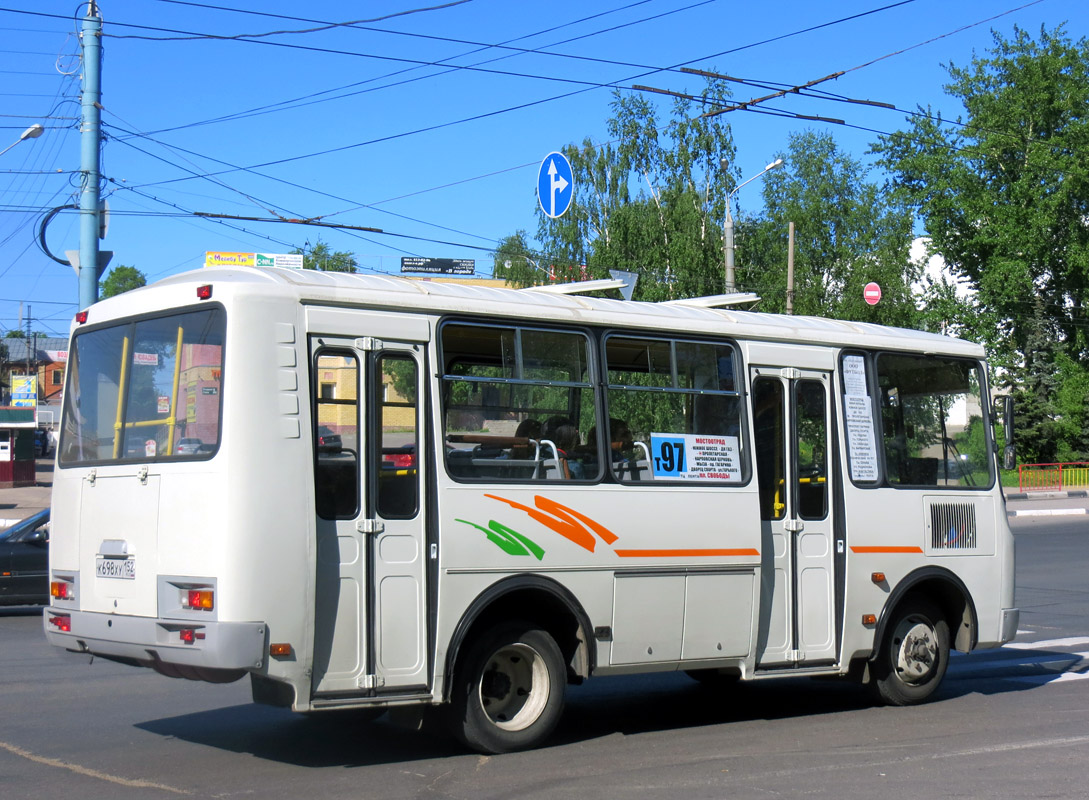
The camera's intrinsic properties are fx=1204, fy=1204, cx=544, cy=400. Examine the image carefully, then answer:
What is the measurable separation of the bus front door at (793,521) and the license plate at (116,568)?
4403 millimetres

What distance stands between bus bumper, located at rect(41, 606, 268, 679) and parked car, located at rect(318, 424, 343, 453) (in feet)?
3.54

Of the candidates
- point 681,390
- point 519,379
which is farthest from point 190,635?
point 681,390

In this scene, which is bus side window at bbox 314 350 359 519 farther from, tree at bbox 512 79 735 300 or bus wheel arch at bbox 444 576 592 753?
tree at bbox 512 79 735 300

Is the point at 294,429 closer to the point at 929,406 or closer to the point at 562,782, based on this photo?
the point at 562,782

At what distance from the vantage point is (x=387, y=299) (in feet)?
24.0

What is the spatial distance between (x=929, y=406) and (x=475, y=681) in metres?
5.02

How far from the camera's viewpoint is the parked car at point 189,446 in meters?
6.79

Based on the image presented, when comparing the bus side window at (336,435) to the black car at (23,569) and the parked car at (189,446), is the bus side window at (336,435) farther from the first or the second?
the black car at (23,569)

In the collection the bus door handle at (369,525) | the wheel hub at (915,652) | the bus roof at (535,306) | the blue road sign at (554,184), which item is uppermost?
the blue road sign at (554,184)

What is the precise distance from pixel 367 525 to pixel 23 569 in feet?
30.3

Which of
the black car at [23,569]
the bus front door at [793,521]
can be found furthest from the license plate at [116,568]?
the black car at [23,569]

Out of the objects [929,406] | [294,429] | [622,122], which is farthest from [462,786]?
[622,122]

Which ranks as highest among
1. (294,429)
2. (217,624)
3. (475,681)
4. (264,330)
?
(264,330)

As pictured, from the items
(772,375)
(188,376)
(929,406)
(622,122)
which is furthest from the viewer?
(622,122)
